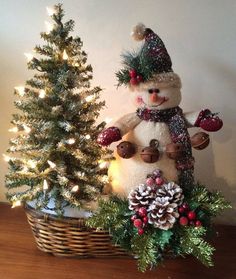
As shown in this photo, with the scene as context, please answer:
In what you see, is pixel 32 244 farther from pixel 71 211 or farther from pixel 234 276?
pixel 234 276

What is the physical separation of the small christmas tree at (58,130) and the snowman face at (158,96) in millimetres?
114

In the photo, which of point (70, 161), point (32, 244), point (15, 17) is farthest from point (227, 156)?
point (15, 17)

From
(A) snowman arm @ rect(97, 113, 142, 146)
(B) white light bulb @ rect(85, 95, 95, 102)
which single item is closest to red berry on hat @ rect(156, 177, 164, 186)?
(A) snowman arm @ rect(97, 113, 142, 146)

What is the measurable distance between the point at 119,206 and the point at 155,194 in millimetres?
74

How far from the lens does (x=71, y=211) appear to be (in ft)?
2.38

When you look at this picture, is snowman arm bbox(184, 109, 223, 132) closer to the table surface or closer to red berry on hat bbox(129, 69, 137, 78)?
red berry on hat bbox(129, 69, 137, 78)

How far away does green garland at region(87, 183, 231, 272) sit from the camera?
61 cm

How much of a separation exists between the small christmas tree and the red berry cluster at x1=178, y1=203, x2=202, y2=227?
0.59 ft

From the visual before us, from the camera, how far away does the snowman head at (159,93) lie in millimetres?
671

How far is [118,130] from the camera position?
69cm

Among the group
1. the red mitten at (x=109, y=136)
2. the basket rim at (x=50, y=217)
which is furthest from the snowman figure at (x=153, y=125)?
the basket rim at (x=50, y=217)

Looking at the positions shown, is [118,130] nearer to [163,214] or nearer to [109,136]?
[109,136]

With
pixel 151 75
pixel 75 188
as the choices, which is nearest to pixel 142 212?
pixel 75 188

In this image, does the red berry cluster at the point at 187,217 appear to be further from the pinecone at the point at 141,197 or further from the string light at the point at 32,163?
the string light at the point at 32,163
